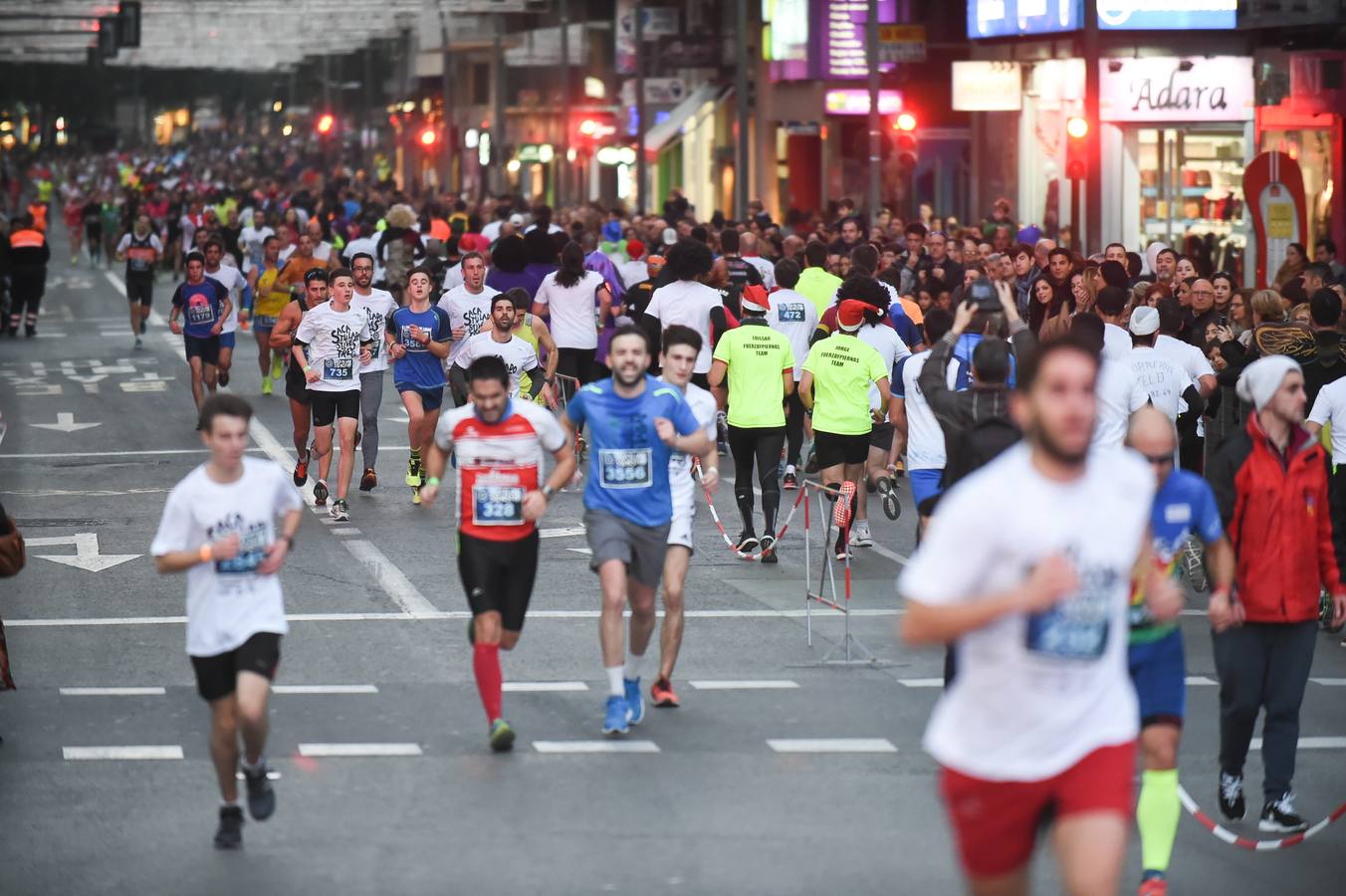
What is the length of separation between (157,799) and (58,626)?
4.20 meters

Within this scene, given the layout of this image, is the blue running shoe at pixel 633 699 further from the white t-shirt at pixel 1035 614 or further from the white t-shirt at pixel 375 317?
the white t-shirt at pixel 375 317

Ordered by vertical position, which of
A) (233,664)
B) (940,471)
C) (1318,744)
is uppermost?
(940,471)

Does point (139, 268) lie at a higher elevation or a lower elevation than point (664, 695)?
higher

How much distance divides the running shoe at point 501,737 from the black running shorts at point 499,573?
0.42 metres

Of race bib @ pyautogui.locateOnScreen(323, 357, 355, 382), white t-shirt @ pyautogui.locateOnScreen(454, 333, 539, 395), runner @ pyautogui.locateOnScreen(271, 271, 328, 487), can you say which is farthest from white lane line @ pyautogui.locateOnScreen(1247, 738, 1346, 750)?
runner @ pyautogui.locateOnScreen(271, 271, 328, 487)

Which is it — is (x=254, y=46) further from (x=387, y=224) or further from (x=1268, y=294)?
(x=1268, y=294)

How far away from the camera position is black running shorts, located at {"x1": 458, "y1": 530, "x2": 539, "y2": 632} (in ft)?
33.1

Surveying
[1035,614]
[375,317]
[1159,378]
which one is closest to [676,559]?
[1159,378]

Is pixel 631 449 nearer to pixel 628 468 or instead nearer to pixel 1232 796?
pixel 628 468

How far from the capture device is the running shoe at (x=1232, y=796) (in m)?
8.99

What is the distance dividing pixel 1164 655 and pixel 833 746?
2689mm

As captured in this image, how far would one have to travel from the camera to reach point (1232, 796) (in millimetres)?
8992

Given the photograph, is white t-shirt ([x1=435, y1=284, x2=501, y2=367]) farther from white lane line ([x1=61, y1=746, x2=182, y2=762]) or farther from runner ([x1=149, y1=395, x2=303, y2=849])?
runner ([x1=149, y1=395, x2=303, y2=849])

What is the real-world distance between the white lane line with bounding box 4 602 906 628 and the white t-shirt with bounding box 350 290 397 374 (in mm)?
4330
